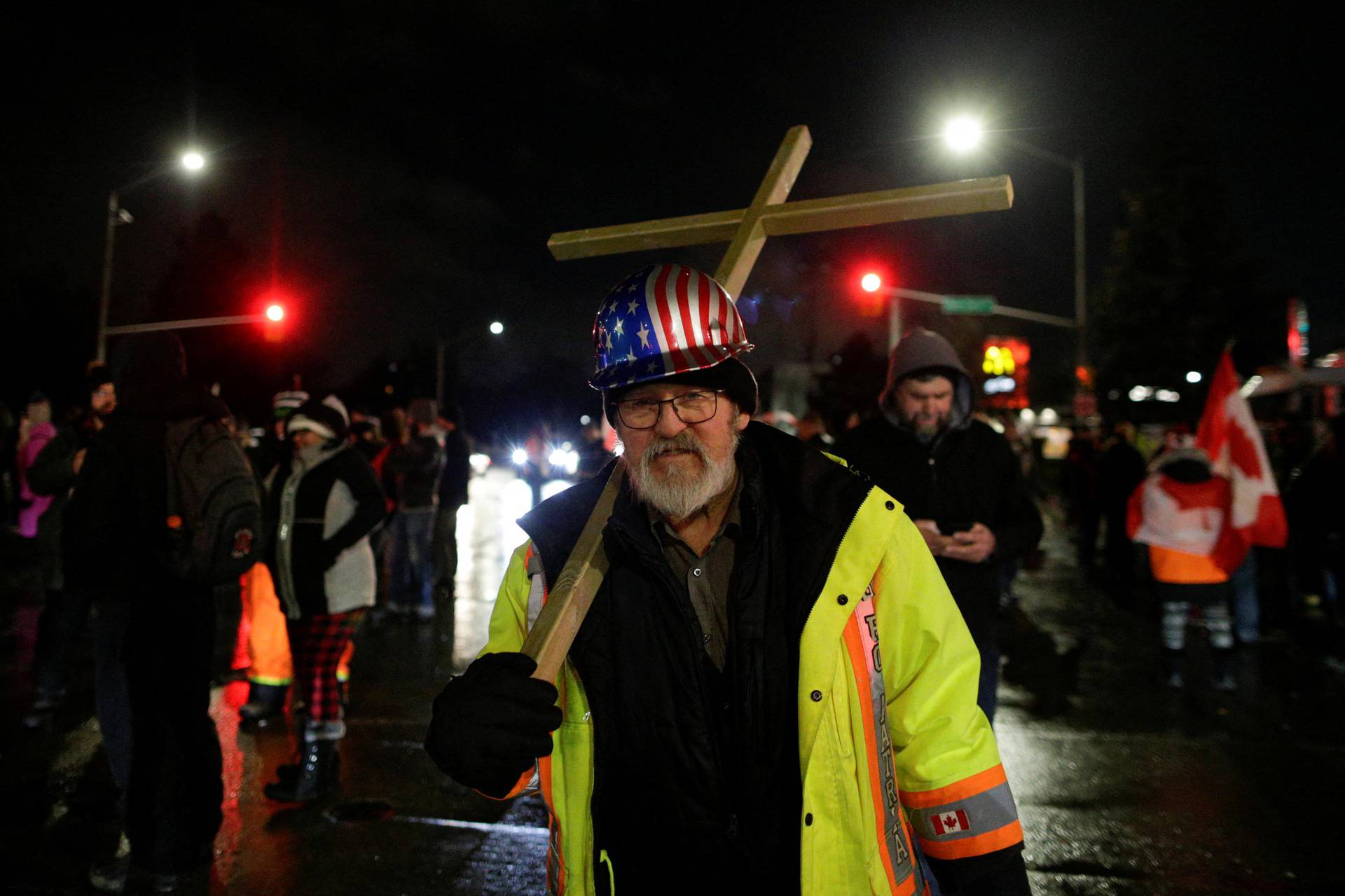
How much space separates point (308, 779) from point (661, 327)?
12.5ft

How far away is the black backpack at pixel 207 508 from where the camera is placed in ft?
12.4

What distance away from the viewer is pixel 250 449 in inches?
458

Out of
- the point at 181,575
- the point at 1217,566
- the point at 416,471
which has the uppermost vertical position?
the point at 416,471

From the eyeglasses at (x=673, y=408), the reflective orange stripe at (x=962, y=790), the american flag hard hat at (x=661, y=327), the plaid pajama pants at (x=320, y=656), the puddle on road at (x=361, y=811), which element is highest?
A: the american flag hard hat at (x=661, y=327)

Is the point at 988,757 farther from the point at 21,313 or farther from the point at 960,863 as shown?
→ the point at 21,313

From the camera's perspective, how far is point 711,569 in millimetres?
2170

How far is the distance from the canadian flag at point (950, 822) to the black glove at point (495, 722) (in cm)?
80

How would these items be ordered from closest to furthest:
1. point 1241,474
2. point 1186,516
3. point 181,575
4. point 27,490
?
point 181,575
point 1186,516
point 1241,474
point 27,490

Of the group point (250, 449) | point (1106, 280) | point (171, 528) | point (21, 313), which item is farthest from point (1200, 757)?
point (21, 313)

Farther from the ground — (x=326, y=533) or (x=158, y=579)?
(x=326, y=533)

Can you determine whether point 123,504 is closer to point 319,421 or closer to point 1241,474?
point 319,421

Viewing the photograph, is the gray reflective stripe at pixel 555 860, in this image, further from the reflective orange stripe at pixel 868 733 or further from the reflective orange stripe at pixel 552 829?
the reflective orange stripe at pixel 868 733

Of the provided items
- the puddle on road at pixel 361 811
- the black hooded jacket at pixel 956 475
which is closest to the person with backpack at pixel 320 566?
the puddle on road at pixel 361 811

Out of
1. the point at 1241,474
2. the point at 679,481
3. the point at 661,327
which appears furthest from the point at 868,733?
the point at 1241,474
